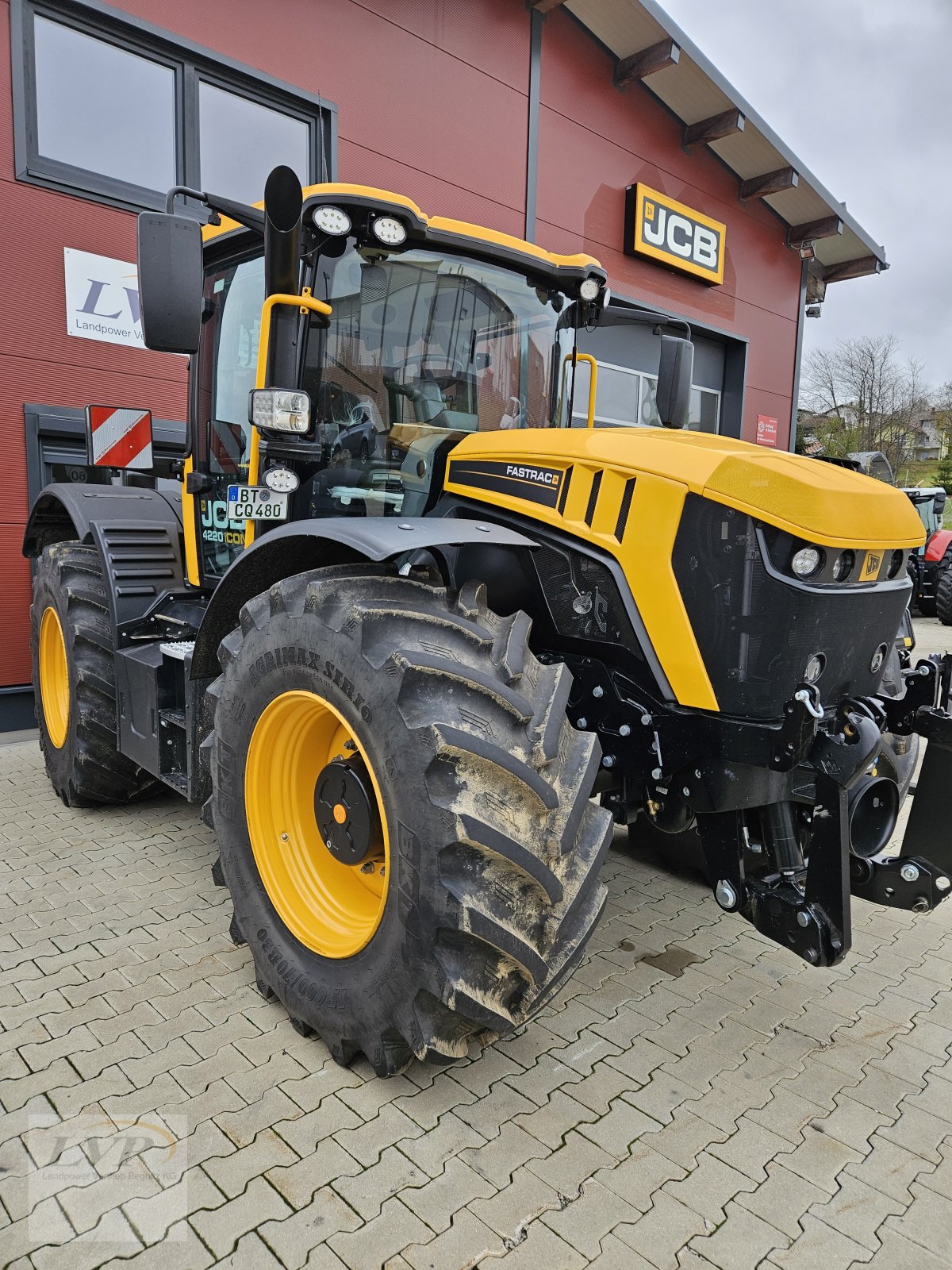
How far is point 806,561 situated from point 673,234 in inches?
384

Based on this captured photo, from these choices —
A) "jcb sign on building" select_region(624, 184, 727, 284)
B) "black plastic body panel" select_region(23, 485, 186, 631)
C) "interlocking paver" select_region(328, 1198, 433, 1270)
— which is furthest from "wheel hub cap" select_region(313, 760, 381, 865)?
"jcb sign on building" select_region(624, 184, 727, 284)

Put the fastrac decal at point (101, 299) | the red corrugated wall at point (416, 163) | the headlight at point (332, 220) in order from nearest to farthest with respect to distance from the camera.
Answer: the headlight at point (332, 220), the red corrugated wall at point (416, 163), the fastrac decal at point (101, 299)

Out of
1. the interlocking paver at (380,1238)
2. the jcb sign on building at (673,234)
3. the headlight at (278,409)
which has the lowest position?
the interlocking paver at (380,1238)

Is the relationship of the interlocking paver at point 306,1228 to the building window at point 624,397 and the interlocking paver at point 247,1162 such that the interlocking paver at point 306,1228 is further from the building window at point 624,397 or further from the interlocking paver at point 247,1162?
the building window at point 624,397

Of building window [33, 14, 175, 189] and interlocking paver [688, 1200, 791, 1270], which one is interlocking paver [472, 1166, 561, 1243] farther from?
building window [33, 14, 175, 189]

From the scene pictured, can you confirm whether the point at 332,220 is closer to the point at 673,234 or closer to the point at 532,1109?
the point at 532,1109

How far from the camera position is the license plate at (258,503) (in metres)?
3.06

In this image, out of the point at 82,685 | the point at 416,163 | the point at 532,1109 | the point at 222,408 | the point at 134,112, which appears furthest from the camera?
the point at 416,163

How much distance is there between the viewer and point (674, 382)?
3.44 m

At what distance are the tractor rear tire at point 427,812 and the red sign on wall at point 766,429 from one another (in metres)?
11.8

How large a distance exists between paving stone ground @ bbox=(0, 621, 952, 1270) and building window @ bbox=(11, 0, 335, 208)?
486cm

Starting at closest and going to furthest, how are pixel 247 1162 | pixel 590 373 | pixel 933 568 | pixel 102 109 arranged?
pixel 247 1162, pixel 590 373, pixel 102 109, pixel 933 568

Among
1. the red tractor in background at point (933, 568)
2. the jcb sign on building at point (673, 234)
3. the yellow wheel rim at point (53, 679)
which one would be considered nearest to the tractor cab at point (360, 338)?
the yellow wheel rim at point (53, 679)

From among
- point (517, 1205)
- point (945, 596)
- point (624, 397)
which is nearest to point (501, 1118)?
point (517, 1205)
